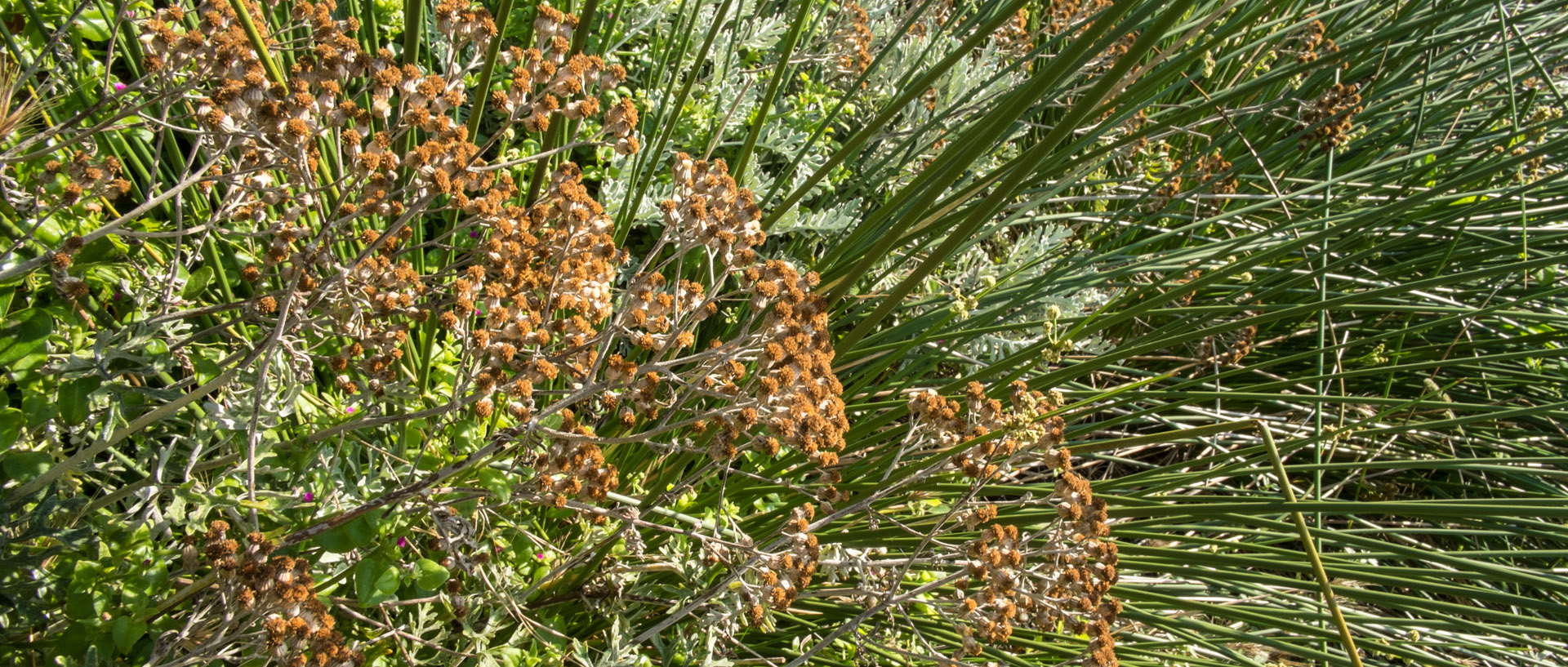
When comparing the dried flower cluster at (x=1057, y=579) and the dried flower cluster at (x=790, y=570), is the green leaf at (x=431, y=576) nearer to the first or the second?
the dried flower cluster at (x=790, y=570)

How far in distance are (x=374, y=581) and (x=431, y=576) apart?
0.06 m

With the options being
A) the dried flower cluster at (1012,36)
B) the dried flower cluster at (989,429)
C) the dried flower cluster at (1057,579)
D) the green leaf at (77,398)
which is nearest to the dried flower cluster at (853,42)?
the dried flower cluster at (1012,36)

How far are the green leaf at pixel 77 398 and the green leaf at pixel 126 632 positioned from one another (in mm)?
221

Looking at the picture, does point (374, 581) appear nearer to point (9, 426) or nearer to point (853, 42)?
point (9, 426)

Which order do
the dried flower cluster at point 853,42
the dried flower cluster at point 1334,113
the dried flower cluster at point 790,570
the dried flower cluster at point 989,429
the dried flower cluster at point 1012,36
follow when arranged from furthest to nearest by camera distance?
1. the dried flower cluster at point 1012,36
2. the dried flower cluster at point 853,42
3. the dried flower cluster at point 1334,113
4. the dried flower cluster at point 989,429
5. the dried flower cluster at point 790,570

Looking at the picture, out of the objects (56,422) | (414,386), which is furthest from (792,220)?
(56,422)

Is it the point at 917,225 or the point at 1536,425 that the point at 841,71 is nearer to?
the point at 917,225

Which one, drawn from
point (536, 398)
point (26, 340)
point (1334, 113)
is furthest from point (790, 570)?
point (1334, 113)

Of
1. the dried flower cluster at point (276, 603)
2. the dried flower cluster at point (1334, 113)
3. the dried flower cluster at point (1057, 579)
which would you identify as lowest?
the dried flower cluster at point (276, 603)

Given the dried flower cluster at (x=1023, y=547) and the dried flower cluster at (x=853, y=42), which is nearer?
the dried flower cluster at (x=1023, y=547)

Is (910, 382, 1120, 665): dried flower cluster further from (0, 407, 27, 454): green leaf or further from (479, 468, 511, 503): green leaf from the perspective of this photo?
(0, 407, 27, 454): green leaf

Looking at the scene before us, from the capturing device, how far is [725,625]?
4.78ft

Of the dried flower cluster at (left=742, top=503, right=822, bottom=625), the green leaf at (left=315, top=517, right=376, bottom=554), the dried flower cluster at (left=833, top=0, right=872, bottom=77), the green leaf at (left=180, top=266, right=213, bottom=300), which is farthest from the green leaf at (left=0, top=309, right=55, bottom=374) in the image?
the dried flower cluster at (left=833, top=0, right=872, bottom=77)

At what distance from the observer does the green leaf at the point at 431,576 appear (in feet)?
3.88
